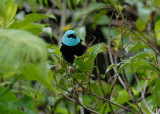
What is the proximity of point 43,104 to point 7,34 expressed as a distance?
1.24 metres

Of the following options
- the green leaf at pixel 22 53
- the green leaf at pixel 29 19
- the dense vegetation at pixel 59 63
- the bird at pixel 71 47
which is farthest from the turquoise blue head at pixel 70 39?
the green leaf at pixel 22 53

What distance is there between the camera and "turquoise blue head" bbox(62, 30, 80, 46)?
2.28m

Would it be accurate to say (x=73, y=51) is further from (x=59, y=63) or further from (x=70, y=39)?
(x=59, y=63)

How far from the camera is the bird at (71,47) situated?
222cm

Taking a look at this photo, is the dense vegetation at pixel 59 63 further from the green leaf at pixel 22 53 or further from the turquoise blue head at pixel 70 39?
the turquoise blue head at pixel 70 39

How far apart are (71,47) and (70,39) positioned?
0.09 metres

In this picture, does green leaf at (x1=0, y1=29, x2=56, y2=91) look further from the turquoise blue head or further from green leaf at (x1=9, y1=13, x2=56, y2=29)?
the turquoise blue head

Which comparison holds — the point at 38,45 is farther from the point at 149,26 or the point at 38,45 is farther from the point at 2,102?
the point at 149,26

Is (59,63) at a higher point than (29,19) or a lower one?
lower

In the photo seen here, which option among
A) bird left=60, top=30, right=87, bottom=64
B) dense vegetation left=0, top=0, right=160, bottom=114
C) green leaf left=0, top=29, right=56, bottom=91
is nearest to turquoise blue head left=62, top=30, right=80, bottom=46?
bird left=60, top=30, right=87, bottom=64

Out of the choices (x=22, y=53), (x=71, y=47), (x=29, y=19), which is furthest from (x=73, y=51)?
(x=22, y=53)

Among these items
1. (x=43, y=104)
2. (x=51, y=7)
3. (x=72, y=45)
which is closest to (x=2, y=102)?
(x=43, y=104)

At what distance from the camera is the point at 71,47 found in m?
2.26

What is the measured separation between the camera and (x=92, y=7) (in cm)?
324
